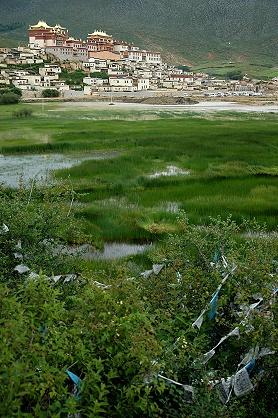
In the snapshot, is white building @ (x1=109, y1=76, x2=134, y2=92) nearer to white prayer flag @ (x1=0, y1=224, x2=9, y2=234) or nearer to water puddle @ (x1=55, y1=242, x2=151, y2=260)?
water puddle @ (x1=55, y1=242, x2=151, y2=260)

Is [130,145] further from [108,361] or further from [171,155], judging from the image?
[108,361]

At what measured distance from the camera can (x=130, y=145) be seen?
2870cm

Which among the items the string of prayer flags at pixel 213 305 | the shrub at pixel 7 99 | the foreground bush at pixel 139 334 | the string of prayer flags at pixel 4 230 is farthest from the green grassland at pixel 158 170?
the shrub at pixel 7 99

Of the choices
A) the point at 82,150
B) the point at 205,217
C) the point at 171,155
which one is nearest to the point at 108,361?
the point at 205,217

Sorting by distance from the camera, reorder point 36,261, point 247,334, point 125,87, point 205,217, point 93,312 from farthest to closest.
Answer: point 125,87 → point 205,217 → point 36,261 → point 247,334 → point 93,312

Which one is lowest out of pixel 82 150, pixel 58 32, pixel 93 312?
pixel 82 150

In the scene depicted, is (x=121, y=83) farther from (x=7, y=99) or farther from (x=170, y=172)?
(x=170, y=172)

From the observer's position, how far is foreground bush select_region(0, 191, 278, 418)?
429 cm

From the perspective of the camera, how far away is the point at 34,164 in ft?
80.0

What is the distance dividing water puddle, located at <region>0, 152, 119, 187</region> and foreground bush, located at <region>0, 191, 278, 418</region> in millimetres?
13812

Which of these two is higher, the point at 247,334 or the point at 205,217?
the point at 247,334

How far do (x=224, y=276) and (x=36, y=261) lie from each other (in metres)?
2.76

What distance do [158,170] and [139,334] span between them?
17909 millimetres

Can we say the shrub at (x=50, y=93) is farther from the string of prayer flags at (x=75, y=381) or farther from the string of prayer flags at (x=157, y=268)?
the string of prayer flags at (x=75, y=381)
